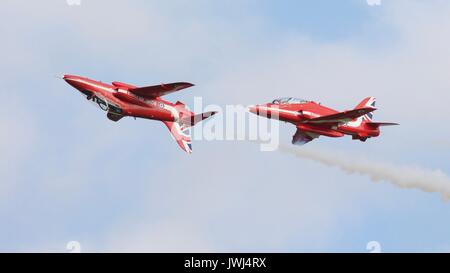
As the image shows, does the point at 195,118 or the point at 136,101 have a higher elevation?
the point at 136,101

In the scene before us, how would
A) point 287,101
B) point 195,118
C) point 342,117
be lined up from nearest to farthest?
point 342,117, point 195,118, point 287,101

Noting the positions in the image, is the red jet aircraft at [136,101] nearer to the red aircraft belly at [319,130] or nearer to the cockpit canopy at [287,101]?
the cockpit canopy at [287,101]

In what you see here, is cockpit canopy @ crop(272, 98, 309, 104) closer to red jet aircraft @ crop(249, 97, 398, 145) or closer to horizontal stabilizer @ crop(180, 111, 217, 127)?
red jet aircraft @ crop(249, 97, 398, 145)

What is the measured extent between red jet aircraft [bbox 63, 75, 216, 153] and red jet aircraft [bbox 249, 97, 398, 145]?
597 centimetres

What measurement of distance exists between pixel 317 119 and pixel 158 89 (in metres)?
12.9

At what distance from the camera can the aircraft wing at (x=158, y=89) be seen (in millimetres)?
128500

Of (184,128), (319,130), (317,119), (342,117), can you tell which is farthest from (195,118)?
(342,117)

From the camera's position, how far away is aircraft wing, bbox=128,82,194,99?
12850cm

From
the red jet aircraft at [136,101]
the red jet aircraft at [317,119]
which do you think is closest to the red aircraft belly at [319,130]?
the red jet aircraft at [317,119]

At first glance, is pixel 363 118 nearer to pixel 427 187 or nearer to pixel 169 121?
pixel 427 187

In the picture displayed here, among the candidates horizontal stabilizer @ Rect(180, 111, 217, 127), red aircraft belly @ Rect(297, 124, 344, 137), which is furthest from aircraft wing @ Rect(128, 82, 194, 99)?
red aircraft belly @ Rect(297, 124, 344, 137)

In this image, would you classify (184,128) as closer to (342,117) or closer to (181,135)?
(181,135)

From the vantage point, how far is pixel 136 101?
5118 inches

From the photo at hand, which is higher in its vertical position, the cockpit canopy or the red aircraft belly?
the cockpit canopy
